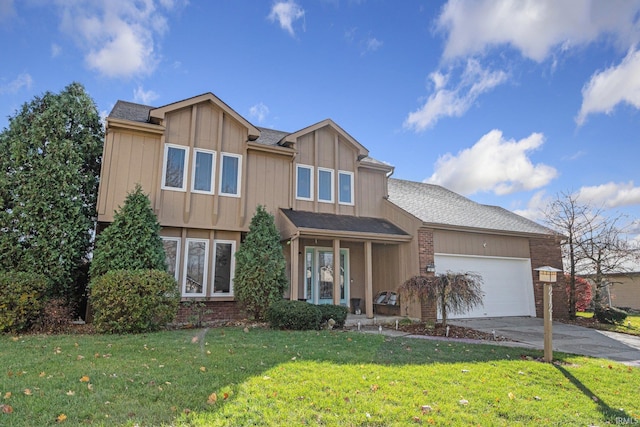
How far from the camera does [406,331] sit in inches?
392

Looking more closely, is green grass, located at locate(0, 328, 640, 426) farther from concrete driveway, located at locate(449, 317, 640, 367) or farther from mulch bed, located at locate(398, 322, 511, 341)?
mulch bed, located at locate(398, 322, 511, 341)

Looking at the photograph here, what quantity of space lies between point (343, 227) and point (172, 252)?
217 inches

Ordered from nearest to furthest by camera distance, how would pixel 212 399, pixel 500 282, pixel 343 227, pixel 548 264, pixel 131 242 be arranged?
pixel 212 399 < pixel 131 242 < pixel 343 227 < pixel 500 282 < pixel 548 264

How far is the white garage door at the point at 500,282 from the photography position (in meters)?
13.8

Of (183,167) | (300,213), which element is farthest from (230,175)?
(300,213)

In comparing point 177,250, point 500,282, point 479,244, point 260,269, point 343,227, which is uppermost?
point 343,227

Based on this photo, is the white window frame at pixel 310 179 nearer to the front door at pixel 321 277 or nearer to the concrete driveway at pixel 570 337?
the front door at pixel 321 277

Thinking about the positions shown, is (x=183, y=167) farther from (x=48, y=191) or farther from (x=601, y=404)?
(x=601, y=404)

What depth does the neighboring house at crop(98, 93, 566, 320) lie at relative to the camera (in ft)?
37.1

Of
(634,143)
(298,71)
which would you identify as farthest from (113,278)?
(634,143)

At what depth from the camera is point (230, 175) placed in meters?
12.3

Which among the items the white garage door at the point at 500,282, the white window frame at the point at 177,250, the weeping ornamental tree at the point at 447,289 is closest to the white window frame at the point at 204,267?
the white window frame at the point at 177,250

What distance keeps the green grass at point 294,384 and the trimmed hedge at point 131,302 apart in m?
0.81

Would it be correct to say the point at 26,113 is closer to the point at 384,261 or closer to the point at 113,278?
the point at 113,278
